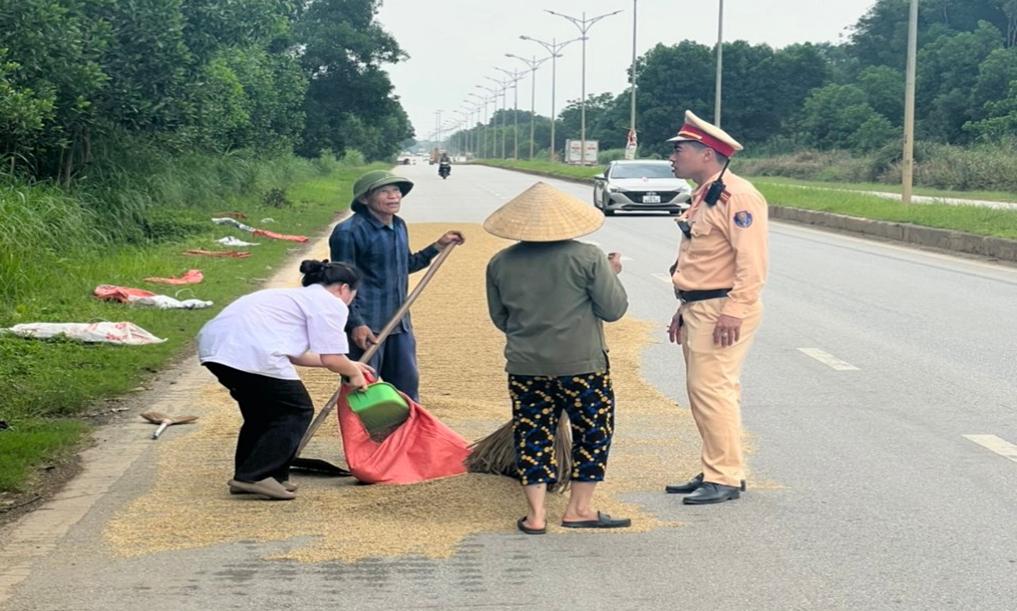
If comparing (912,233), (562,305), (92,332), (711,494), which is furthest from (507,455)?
(912,233)

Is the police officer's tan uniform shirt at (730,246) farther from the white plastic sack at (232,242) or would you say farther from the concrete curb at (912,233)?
the white plastic sack at (232,242)

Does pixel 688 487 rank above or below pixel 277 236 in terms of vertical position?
above

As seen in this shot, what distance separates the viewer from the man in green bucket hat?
23.4 feet

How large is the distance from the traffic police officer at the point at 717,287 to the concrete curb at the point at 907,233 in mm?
15338

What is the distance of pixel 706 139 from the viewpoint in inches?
250

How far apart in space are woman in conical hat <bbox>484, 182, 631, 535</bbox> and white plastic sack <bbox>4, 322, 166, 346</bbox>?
603 centimetres

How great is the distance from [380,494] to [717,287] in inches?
69.8

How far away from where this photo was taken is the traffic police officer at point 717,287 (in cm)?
633

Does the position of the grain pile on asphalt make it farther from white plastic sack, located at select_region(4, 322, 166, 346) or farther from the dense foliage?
the dense foliage

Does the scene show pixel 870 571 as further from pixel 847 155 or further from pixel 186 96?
pixel 847 155

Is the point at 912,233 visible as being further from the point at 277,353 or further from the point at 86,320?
the point at 277,353

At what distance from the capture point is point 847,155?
221 feet

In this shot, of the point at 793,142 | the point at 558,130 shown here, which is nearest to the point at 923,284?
the point at 793,142

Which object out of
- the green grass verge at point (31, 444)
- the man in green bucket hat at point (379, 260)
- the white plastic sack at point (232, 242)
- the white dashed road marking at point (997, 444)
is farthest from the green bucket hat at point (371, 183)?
the white plastic sack at point (232, 242)
